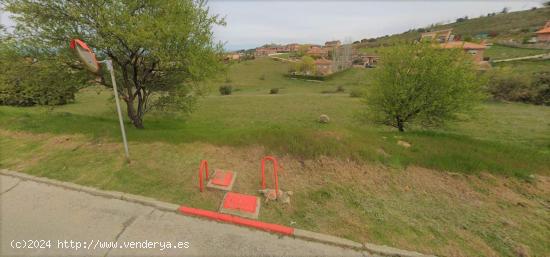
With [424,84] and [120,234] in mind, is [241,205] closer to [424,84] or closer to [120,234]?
[120,234]

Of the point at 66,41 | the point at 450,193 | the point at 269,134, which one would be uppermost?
the point at 66,41

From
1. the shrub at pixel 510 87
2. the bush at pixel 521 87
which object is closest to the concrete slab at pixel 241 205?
the bush at pixel 521 87

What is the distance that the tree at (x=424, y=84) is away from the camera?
8141mm

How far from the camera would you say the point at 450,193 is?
462 centimetres

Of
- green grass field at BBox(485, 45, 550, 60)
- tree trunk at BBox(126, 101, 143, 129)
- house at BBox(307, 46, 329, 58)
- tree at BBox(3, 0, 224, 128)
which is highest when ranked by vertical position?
house at BBox(307, 46, 329, 58)

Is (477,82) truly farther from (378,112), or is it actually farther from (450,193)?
(450,193)

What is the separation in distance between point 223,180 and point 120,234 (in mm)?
1961

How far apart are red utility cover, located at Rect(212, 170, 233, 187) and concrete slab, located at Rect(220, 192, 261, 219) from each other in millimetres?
368

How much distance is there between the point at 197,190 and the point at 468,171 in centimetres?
638

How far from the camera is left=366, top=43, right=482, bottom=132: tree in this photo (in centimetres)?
814

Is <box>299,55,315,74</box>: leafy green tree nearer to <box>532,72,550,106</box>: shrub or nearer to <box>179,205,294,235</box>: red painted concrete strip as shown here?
<box>532,72,550,106</box>: shrub

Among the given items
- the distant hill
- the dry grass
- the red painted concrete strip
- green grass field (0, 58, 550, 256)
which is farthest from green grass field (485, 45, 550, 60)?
the red painted concrete strip

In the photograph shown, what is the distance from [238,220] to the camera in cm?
366

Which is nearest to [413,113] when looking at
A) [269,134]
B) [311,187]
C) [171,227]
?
[269,134]
